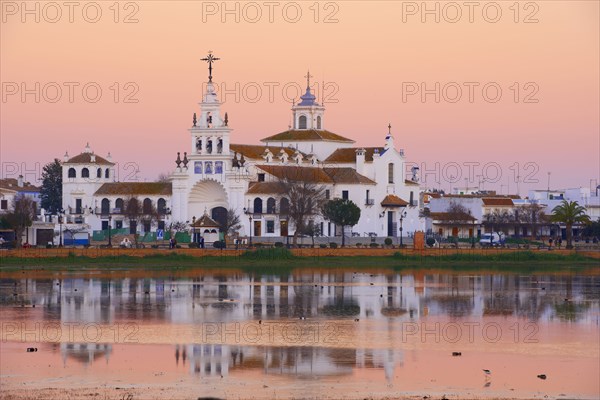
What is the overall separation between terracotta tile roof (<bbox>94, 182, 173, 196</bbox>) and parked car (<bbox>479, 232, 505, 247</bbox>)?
2425cm

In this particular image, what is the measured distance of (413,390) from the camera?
1169 inches

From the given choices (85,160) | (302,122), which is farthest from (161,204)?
(302,122)

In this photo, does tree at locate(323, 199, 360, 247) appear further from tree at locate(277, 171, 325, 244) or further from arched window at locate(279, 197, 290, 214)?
arched window at locate(279, 197, 290, 214)

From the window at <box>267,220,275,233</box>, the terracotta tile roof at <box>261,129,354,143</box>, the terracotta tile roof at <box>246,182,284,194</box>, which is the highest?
the terracotta tile roof at <box>261,129,354,143</box>

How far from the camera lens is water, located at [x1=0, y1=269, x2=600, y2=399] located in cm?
3022

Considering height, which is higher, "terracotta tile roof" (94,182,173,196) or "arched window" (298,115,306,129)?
"arched window" (298,115,306,129)

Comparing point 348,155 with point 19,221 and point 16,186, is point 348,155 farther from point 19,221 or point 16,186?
point 16,186

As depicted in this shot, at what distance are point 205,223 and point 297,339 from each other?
61564mm

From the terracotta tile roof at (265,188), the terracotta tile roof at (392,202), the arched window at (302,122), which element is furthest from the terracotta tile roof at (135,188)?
the terracotta tile roof at (392,202)

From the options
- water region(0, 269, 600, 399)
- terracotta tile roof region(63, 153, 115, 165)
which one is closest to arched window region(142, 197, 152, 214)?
terracotta tile roof region(63, 153, 115, 165)

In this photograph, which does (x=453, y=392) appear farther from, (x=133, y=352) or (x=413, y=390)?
(x=133, y=352)

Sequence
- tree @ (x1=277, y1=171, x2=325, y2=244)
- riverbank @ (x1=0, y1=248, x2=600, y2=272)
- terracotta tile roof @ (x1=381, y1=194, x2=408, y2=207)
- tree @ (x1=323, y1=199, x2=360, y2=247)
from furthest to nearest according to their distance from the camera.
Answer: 1. terracotta tile roof @ (x1=381, y1=194, x2=408, y2=207)
2. tree @ (x1=323, y1=199, x2=360, y2=247)
3. tree @ (x1=277, y1=171, x2=325, y2=244)
4. riverbank @ (x1=0, y1=248, x2=600, y2=272)

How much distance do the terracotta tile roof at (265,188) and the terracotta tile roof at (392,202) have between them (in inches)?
387

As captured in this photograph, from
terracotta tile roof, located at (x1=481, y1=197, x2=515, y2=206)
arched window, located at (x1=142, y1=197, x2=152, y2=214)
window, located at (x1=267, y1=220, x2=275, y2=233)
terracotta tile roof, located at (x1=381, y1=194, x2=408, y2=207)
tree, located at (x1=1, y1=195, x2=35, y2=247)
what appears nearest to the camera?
tree, located at (x1=1, y1=195, x2=35, y2=247)
